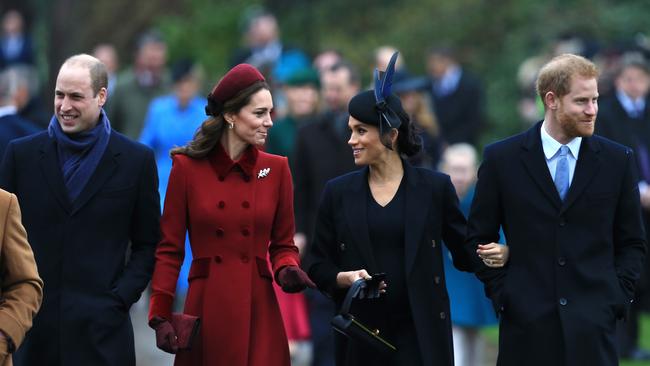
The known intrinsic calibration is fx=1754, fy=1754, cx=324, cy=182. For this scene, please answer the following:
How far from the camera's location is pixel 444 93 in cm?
2070

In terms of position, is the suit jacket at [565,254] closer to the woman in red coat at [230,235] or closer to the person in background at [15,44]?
the woman in red coat at [230,235]

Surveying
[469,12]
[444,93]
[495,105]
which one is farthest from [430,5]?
[444,93]

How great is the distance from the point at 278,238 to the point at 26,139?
1.44 m

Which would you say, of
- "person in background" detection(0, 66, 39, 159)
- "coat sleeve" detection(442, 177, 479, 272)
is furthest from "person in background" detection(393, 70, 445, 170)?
"coat sleeve" detection(442, 177, 479, 272)

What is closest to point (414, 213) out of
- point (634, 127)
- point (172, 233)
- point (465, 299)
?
point (172, 233)

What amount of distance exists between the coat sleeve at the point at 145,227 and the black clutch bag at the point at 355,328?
3.50 feet

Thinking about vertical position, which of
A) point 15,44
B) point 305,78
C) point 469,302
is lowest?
point 469,302

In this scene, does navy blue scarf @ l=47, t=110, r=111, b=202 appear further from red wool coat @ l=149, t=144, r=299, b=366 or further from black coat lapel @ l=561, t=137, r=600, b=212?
black coat lapel @ l=561, t=137, r=600, b=212

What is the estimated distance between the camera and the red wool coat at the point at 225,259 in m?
9.23

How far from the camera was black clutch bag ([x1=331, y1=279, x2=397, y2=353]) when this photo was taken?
8.85 m

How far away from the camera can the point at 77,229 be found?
9.17m

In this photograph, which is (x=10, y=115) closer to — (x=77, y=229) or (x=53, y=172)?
(x=53, y=172)

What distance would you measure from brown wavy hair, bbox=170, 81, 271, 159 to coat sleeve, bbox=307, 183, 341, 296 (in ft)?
2.14

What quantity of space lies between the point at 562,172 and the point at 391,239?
958mm
